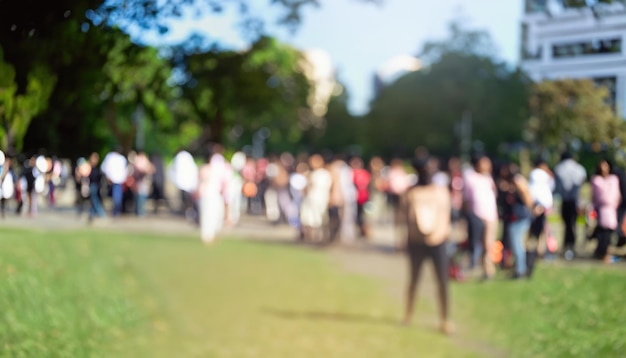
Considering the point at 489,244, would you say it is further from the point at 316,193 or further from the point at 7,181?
the point at 316,193

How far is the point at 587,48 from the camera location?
18.2 feet

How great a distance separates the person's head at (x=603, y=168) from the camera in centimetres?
530

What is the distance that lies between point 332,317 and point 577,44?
4.64m

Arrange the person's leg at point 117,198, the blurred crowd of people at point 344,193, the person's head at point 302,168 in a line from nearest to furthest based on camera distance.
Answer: the blurred crowd of people at point 344,193 < the person's leg at point 117,198 < the person's head at point 302,168

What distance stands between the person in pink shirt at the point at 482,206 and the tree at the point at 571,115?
114 inches

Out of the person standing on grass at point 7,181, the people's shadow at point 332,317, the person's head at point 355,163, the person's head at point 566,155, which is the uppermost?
the person's head at point 355,163

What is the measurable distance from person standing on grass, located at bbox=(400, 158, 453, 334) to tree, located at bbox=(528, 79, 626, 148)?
2.71 m

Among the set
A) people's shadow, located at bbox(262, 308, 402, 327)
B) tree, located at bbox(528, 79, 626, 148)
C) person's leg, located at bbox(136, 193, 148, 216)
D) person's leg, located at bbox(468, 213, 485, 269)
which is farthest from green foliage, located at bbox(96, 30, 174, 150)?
person's leg, located at bbox(468, 213, 485, 269)

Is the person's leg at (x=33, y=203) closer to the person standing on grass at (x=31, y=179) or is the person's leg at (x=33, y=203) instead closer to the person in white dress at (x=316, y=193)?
the person standing on grass at (x=31, y=179)

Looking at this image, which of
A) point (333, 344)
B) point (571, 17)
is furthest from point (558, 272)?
point (333, 344)

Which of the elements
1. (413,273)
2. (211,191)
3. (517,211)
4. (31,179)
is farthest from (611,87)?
(211,191)

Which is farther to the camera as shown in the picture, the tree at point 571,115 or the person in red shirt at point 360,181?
the person in red shirt at point 360,181

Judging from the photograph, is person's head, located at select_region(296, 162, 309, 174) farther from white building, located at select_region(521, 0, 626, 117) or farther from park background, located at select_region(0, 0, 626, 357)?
white building, located at select_region(521, 0, 626, 117)

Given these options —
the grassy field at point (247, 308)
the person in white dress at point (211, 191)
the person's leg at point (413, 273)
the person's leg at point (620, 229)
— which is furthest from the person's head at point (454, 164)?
the person's leg at point (620, 229)
